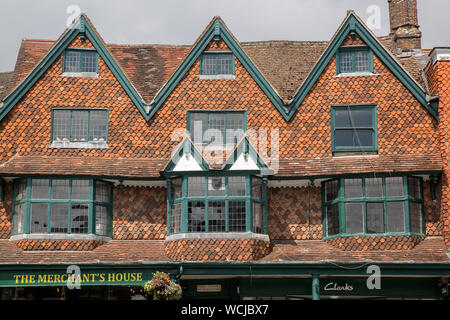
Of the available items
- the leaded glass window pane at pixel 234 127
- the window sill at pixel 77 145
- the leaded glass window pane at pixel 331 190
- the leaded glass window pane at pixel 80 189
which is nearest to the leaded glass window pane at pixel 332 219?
the leaded glass window pane at pixel 331 190

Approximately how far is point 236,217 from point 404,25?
12109mm

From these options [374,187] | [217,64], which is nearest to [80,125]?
[217,64]

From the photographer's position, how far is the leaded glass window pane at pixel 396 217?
26.3 metres

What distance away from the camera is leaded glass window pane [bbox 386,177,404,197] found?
86.9 feet

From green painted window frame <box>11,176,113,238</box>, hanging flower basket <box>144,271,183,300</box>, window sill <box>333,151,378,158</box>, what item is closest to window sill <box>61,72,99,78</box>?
green painted window frame <box>11,176,113,238</box>

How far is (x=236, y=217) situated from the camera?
2616 cm

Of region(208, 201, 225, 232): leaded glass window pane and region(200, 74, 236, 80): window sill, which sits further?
region(200, 74, 236, 80): window sill

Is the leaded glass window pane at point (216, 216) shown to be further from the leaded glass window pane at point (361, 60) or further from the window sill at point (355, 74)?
the leaded glass window pane at point (361, 60)

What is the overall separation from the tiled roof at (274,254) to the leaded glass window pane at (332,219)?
0.60 m

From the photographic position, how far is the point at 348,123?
28.0m

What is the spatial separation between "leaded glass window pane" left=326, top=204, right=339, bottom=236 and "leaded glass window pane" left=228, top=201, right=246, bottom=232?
10.8 feet

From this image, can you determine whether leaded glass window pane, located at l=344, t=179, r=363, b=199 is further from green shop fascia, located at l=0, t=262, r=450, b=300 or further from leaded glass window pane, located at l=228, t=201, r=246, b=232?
leaded glass window pane, located at l=228, t=201, r=246, b=232
